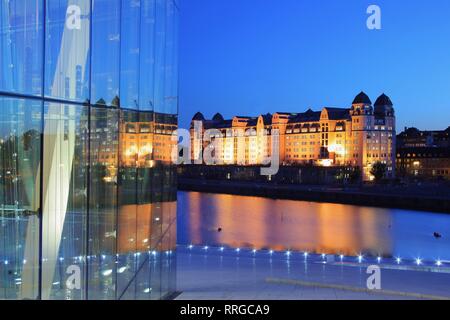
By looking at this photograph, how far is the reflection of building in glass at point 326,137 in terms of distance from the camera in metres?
47.5

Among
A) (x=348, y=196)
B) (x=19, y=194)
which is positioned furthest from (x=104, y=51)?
(x=348, y=196)

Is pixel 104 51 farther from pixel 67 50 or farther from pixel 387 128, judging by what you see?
pixel 387 128

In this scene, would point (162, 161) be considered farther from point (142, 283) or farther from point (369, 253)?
point (369, 253)

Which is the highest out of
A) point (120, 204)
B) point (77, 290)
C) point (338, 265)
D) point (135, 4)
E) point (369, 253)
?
point (135, 4)

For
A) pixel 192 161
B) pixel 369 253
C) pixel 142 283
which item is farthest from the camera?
pixel 192 161

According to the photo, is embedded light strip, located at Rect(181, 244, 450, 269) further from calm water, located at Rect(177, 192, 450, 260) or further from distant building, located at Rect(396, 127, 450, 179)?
distant building, located at Rect(396, 127, 450, 179)

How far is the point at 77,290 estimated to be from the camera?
252 cm

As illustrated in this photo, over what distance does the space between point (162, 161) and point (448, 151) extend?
2177 inches

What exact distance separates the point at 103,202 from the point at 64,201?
1.40 ft

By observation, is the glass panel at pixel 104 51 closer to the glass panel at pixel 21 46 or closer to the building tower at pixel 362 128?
the glass panel at pixel 21 46

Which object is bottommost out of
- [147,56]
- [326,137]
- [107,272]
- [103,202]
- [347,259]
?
[347,259]

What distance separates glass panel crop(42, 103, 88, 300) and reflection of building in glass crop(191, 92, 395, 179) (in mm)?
44770

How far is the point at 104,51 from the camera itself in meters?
2.64
